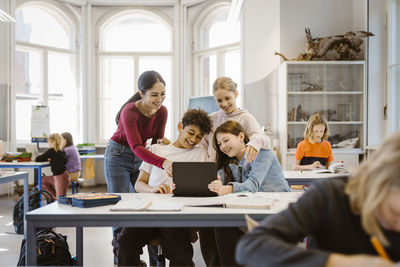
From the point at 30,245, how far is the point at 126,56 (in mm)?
7257

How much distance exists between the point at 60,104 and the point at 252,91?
410cm

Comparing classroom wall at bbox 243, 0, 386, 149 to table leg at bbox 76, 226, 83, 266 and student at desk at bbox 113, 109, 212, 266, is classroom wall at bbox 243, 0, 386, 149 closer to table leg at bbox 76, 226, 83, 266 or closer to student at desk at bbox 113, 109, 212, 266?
student at desk at bbox 113, 109, 212, 266

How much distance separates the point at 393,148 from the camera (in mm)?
882

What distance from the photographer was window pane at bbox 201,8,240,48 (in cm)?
788

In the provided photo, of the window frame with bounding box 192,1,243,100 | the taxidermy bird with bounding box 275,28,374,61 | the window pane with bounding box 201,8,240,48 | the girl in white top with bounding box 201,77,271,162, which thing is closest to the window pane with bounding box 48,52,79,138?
the window frame with bounding box 192,1,243,100

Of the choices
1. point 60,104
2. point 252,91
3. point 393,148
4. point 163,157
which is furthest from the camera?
point 60,104

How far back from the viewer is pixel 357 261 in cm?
85

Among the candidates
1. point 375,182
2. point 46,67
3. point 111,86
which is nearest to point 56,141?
point 46,67

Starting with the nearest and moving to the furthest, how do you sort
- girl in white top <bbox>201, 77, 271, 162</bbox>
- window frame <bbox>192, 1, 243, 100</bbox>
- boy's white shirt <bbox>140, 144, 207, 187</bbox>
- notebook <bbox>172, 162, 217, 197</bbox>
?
notebook <bbox>172, 162, 217, 197</bbox>
boy's white shirt <bbox>140, 144, 207, 187</bbox>
girl in white top <bbox>201, 77, 271, 162</bbox>
window frame <bbox>192, 1, 243, 100</bbox>

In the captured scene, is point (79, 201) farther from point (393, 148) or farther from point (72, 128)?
point (72, 128)

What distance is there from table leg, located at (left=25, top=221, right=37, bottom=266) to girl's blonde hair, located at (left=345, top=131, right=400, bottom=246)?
1.38 meters

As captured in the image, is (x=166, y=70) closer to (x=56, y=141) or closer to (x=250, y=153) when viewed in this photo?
(x=56, y=141)

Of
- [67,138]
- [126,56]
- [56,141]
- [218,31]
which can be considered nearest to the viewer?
[56,141]

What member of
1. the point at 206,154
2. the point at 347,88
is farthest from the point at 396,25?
the point at 206,154
